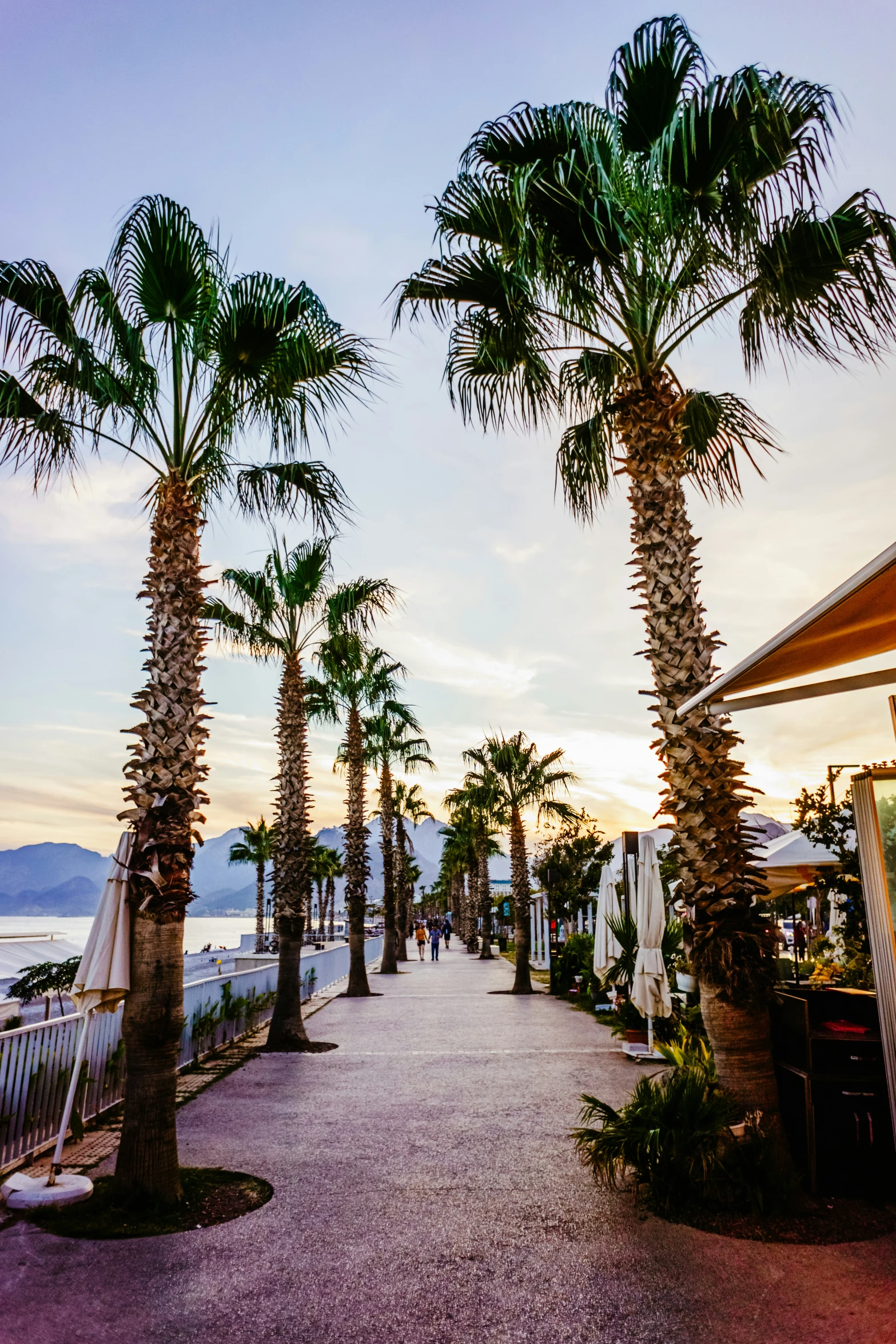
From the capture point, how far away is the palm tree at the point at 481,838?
24766mm

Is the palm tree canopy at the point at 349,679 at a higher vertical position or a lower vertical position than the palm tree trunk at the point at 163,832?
higher

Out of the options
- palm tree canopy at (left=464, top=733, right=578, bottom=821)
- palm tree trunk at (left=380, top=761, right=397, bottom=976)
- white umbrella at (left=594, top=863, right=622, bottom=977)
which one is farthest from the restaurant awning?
palm tree trunk at (left=380, top=761, right=397, bottom=976)

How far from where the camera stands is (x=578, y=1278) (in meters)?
3.87

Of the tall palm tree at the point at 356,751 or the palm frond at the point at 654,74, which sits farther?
the tall palm tree at the point at 356,751

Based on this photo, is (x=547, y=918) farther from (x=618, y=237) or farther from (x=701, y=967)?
(x=618, y=237)

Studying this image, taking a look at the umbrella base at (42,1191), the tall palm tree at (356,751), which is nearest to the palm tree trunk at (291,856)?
the tall palm tree at (356,751)

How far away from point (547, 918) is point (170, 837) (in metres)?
19.0

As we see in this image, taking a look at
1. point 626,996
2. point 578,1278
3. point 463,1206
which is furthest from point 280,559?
point 578,1278

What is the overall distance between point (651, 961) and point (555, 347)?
23.1 ft

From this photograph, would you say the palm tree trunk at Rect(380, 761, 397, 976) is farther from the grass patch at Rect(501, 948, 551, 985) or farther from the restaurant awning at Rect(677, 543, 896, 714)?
the restaurant awning at Rect(677, 543, 896, 714)

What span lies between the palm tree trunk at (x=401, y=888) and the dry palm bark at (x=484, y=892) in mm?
3842

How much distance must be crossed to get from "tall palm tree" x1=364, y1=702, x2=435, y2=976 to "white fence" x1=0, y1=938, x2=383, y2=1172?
13.1 m

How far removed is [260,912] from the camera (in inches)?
1907

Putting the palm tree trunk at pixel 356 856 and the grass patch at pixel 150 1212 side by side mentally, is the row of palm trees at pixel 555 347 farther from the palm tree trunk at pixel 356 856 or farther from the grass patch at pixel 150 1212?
the palm tree trunk at pixel 356 856
